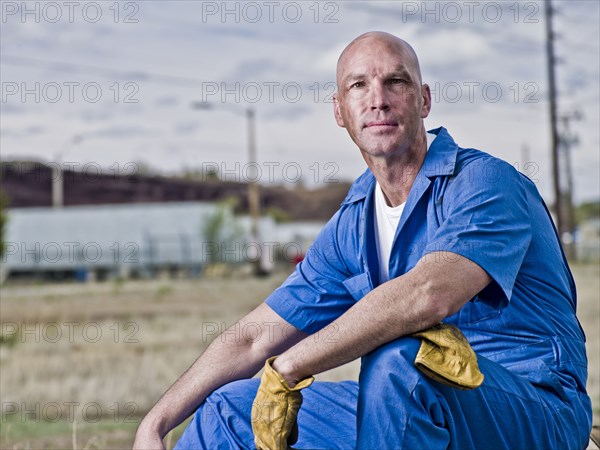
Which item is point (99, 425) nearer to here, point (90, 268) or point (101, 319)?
point (101, 319)

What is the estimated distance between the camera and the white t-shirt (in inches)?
120

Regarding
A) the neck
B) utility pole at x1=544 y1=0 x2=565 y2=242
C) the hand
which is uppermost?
utility pole at x1=544 y1=0 x2=565 y2=242

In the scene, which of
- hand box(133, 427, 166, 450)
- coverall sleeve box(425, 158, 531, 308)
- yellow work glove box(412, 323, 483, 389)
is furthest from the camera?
hand box(133, 427, 166, 450)

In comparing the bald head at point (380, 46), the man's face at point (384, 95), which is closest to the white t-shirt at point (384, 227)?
the man's face at point (384, 95)

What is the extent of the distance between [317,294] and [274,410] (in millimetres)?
598

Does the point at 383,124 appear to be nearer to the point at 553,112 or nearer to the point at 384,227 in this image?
the point at 384,227

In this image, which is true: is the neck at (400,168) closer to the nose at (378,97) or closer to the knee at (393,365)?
the nose at (378,97)

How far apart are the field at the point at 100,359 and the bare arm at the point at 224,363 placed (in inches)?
45.7

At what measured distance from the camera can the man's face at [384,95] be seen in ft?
9.57

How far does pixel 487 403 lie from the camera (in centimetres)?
261

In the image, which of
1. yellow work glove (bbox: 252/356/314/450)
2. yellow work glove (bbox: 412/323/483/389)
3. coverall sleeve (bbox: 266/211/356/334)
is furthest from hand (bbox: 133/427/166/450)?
yellow work glove (bbox: 412/323/483/389)

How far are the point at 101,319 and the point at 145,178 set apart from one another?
103 metres

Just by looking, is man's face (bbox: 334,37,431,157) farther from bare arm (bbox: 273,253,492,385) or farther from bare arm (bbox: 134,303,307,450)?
bare arm (bbox: 134,303,307,450)

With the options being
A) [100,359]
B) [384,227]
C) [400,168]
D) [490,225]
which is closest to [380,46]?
[400,168]
